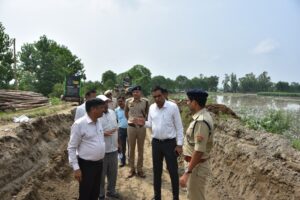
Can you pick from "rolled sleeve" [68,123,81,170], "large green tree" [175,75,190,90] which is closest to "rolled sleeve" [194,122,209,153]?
"rolled sleeve" [68,123,81,170]

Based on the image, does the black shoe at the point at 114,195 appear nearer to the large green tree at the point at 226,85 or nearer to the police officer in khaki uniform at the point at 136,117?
the police officer in khaki uniform at the point at 136,117

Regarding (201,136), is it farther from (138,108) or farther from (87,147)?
(138,108)

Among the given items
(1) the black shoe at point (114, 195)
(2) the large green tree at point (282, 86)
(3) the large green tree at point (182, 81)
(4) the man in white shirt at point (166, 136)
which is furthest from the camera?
(3) the large green tree at point (182, 81)

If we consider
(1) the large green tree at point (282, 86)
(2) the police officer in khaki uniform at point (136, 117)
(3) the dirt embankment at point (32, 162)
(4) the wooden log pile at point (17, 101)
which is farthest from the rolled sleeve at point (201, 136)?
(1) the large green tree at point (282, 86)

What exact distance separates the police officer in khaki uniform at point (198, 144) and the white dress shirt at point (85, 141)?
140 cm

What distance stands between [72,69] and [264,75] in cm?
5718

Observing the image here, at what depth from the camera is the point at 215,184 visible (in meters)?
7.96

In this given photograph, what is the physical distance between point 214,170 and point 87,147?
4.47 metres

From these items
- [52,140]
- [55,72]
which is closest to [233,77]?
[55,72]

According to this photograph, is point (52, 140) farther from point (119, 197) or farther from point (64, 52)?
point (64, 52)

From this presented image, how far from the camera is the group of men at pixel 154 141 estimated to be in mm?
4367

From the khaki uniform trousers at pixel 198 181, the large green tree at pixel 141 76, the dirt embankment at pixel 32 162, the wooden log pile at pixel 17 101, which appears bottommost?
the dirt embankment at pixel 32 162

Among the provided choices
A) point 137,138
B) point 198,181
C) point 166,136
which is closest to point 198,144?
point 198,181

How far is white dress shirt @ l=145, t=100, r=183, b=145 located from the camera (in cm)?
634
